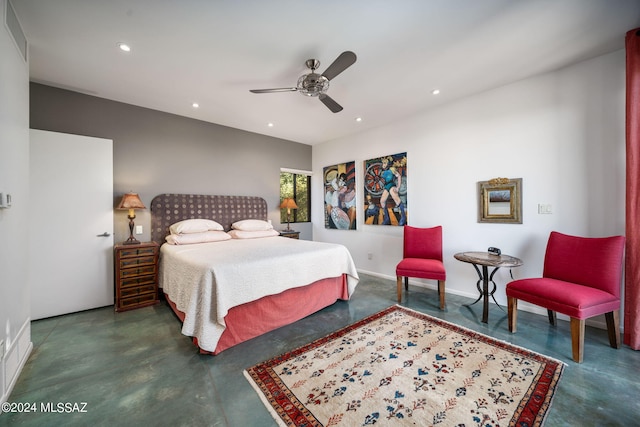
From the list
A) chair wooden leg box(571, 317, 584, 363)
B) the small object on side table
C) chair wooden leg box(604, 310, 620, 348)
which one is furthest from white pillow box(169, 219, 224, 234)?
chair wooden leg box(604, 310, 620, 348)

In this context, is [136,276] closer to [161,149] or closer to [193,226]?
[193,226]

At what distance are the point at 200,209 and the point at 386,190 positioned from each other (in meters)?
3.27

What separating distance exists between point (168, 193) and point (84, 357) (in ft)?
7.92

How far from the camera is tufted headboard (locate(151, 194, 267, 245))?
3715 mm

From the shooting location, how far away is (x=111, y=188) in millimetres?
3207

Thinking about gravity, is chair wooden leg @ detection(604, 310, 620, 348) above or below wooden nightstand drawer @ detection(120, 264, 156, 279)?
below

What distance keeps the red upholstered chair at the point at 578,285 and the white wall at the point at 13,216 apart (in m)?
4.15

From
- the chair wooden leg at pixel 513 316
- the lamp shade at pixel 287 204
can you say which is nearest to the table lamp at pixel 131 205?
the lamp shade at pixel 287 204

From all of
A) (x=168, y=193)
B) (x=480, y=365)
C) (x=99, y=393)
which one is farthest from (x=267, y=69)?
(x=480, y=365)

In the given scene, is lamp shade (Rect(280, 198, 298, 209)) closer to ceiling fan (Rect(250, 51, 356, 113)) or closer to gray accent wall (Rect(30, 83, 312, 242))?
gray accent wall (Rect(30, 83, 312, 242))

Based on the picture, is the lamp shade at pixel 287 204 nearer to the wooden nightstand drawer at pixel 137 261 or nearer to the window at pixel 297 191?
the window at pixel 297 191

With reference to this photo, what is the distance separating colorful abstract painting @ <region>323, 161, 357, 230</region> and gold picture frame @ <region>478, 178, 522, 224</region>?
7.20ft

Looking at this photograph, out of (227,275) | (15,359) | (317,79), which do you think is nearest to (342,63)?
(317,79)

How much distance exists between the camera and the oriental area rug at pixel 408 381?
146 centimetres
